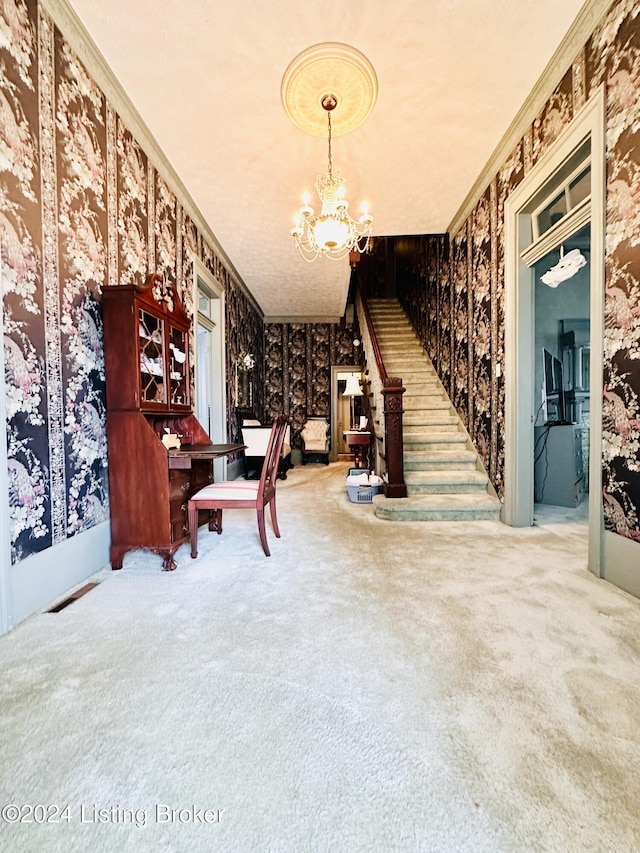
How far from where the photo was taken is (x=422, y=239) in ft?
20.4

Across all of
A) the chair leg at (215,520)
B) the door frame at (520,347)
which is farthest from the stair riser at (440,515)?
the chair leg at (215,520)

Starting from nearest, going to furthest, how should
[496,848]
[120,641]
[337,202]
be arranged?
[496,848], [120,641], [337,202]

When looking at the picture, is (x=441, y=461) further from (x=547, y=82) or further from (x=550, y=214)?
(x=547, y=82)

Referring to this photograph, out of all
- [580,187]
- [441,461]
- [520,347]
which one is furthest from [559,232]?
[441,461]

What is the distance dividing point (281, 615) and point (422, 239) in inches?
250

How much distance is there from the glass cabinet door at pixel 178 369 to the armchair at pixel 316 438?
477 centimetres

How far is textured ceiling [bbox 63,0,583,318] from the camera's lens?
2.12 metres

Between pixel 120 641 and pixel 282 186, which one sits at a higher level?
pixel 282 186

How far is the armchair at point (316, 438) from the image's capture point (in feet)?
26.0

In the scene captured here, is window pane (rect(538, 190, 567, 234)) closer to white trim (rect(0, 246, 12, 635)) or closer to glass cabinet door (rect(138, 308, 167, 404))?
glass cabinet door (rect(138, 308, 167, 404))

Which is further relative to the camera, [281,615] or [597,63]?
[597,63]

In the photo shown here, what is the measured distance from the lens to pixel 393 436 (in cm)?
396

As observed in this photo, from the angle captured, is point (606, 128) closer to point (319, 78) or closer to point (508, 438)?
point (319, 78)

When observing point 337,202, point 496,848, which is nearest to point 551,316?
point 337,202
